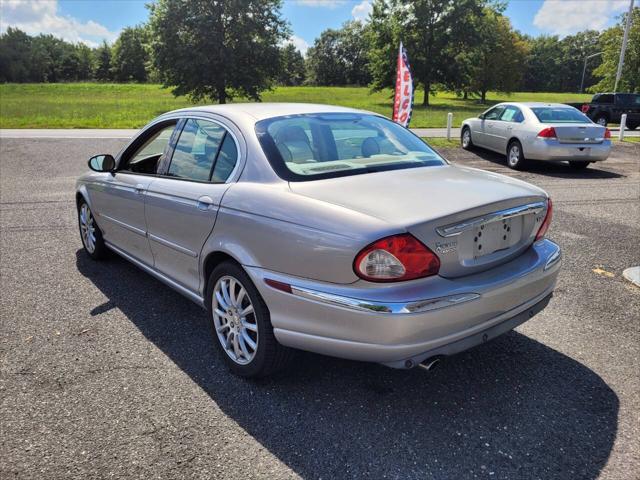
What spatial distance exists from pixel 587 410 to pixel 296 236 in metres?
1.83

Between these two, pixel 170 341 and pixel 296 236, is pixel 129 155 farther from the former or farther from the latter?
pixel 296 236

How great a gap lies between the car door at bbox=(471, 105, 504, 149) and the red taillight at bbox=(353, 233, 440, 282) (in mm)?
11856

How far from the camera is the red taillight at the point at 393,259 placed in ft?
7.86

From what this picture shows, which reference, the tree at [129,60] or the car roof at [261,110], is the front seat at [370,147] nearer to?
the car roof at [261,110]

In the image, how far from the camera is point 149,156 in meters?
4.77

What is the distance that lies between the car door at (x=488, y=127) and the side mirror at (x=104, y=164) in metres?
10.9

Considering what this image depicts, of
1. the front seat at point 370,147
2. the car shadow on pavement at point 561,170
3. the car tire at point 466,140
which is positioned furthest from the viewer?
the car tire at point 466,140

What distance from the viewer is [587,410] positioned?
110 inches

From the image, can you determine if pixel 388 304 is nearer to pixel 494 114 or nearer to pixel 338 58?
pixel 494 114

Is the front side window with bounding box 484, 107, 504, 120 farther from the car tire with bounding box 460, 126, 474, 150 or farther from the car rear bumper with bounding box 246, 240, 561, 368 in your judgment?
the car rear bumper with bounding box 246, 240, 561, 368

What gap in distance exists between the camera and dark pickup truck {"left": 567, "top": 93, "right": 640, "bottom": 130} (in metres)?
24.0

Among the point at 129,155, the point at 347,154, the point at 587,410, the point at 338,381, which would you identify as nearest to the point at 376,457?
the point at 338,381

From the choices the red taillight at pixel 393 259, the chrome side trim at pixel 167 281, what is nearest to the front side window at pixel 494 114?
the chrome side trim at pixel 167 281

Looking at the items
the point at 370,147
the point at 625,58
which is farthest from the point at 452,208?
the point at 625,58
